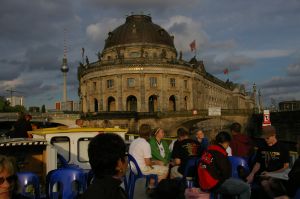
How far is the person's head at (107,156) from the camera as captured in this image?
9.91 ft

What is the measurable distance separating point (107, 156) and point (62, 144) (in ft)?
23.1

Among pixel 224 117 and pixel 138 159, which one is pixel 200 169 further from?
pixel 224 117

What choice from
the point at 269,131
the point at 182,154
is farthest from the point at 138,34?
the point at 269,131

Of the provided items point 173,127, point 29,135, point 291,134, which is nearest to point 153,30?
point 173,127

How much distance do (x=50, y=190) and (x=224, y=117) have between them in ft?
164

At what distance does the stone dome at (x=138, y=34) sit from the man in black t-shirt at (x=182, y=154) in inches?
2332

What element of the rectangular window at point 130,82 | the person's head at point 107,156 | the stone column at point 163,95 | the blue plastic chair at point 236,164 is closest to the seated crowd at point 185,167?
the person's head at point 107,156

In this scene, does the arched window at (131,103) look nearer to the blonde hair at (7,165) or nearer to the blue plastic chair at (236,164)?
the blue plastic chair at (236,164)

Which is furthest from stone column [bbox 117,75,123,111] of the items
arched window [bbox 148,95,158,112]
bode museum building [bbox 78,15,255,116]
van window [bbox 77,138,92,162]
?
van window [bbox 77,138,92,162]

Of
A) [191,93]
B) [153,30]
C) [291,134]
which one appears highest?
[153,30]

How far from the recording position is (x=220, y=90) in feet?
279

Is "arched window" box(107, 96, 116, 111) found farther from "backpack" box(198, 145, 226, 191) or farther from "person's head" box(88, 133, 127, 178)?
"person's head" box(88, 133, 127, 178)

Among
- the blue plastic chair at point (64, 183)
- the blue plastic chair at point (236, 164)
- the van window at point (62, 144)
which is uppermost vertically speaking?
the van window at point (62, 144)

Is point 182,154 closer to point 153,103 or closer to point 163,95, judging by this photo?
point 163,95
